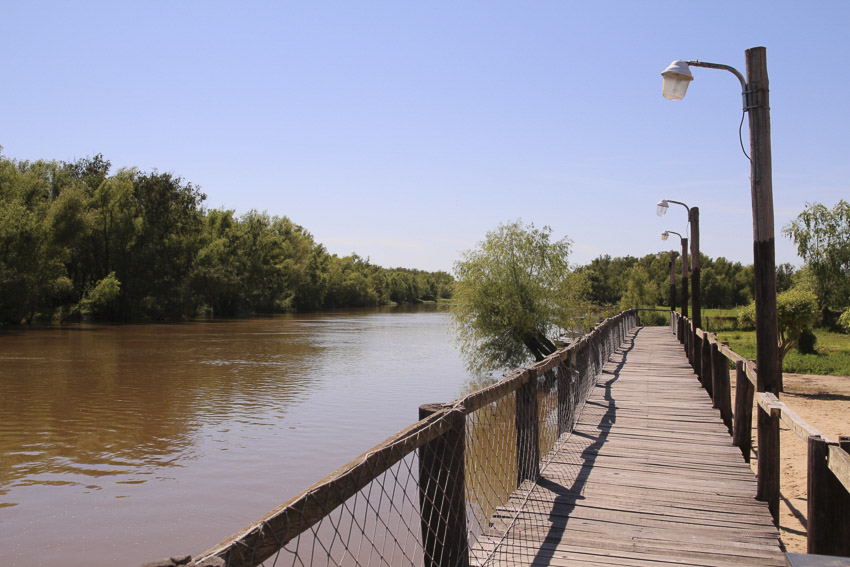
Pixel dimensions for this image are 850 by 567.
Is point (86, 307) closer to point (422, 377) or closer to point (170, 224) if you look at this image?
point (170, 224)

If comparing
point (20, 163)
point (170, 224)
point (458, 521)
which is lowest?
point (458, 521)

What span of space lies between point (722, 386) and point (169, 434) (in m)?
12.5

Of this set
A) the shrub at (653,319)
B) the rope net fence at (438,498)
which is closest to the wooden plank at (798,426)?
the rope net fence at (438,498)

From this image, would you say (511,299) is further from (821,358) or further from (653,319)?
(653,319)

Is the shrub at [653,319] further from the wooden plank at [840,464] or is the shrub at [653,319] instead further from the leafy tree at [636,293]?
the wooden plank at [840,464]

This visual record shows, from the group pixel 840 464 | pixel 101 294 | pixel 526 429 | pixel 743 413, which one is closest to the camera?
pixel 840 464

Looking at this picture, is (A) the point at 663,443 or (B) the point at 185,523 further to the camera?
(B) the point at 185,523

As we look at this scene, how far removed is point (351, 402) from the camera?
67.1 feet

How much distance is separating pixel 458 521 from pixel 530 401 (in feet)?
7.51

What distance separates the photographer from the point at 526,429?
560cm

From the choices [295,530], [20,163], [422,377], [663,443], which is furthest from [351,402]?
[20,163]

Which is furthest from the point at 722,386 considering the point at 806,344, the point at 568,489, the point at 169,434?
the point at 806,344

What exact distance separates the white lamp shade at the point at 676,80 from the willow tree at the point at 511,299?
21.0 metres

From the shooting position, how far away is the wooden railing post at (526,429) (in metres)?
5.60
